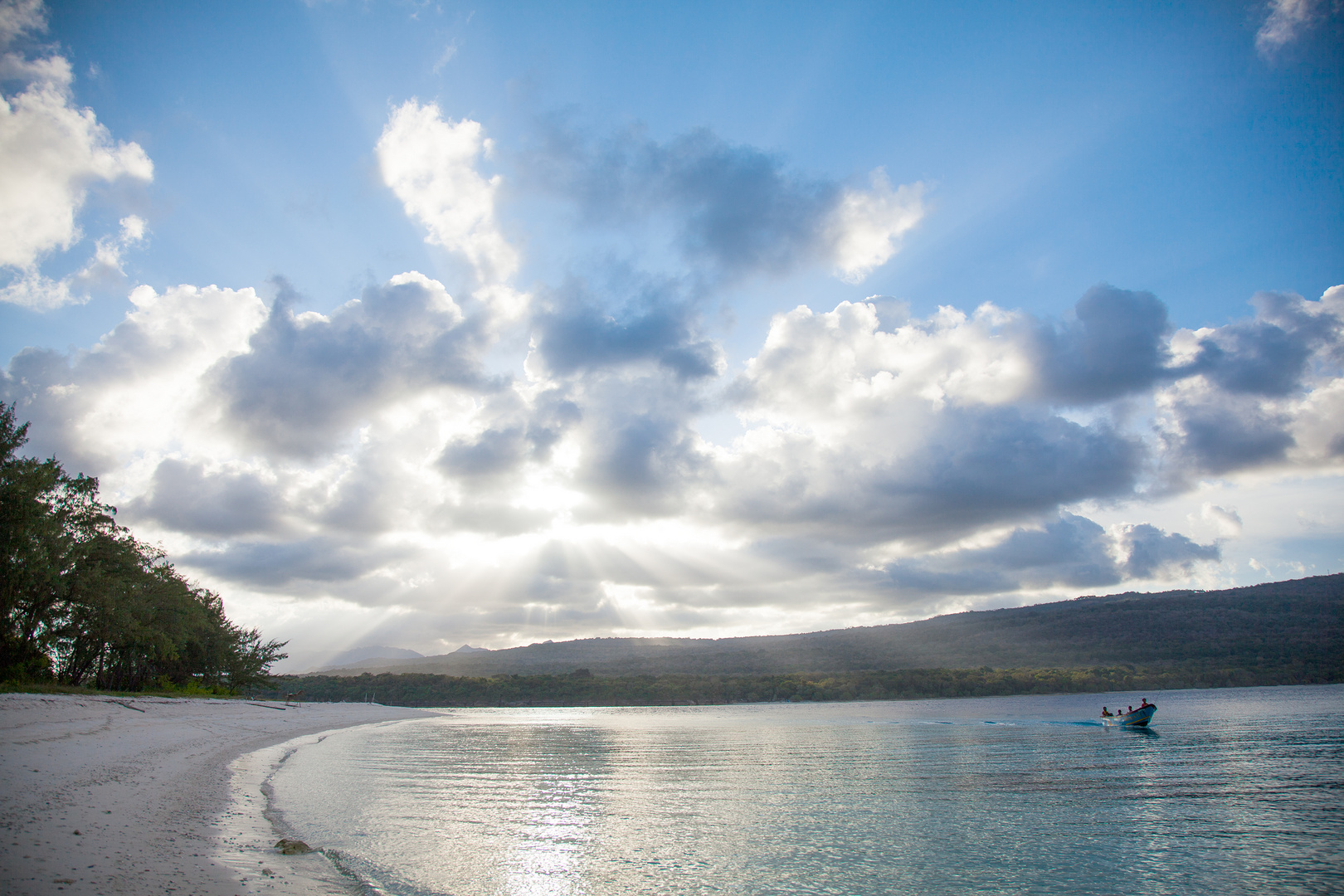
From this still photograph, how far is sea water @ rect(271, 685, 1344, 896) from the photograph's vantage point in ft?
40.0

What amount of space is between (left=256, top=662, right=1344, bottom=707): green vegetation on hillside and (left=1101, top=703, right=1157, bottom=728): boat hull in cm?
10034

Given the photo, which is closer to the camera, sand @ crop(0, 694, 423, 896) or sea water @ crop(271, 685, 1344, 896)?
sand @ crop(0, 694, 423, 896)

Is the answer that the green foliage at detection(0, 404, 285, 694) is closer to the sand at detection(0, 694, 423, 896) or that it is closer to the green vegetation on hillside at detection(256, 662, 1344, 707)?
the sand at detection(0, 694, 423, 896)

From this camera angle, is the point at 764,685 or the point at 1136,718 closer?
the point at 1136,718

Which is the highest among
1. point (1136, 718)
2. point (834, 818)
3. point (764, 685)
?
point (834, 818)

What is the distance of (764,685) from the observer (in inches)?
6383

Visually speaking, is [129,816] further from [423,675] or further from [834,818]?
[423,675]

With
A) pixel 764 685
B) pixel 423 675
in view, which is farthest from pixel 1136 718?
pixel 423 675

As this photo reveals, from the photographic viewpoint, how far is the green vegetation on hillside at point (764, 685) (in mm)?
150000

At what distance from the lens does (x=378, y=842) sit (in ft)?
46.7

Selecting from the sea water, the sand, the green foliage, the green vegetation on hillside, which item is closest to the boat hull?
the sea water

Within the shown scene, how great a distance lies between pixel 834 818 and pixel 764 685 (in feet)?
502

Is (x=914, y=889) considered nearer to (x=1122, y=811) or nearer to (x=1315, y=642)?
(x=1122, y=811)

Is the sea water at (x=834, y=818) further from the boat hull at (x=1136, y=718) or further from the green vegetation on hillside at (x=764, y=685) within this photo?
the green vegetation on hillside at (x=764, y=685)
